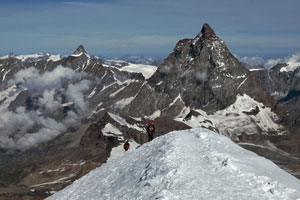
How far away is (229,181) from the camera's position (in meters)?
50.3

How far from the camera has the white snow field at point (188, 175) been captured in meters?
48.0

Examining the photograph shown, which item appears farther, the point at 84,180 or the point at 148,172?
the point at 84,180

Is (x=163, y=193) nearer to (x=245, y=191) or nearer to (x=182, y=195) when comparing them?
(x=182, y=195)

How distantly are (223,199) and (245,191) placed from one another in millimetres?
3093

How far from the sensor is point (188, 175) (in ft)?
171

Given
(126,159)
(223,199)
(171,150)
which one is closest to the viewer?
(223,199)

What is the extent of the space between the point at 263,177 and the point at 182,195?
1025 centimetres

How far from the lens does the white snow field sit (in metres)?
48.0

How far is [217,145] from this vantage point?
213 ft

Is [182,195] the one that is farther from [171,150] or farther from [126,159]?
[126,159]

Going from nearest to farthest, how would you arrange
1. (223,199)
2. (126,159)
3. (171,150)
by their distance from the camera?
(223,199)
(171,150)
(126,159)

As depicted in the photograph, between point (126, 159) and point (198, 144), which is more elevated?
point (198, 144)

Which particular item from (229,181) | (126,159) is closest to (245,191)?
(229,181)

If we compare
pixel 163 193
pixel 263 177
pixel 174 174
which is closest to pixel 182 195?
pixel 163 193
